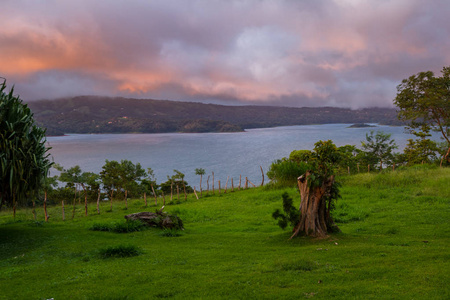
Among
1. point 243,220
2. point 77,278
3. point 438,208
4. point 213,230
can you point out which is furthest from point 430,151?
point 77,278

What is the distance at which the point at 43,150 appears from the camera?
537 inches

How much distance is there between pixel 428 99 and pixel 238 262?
32.5 metres

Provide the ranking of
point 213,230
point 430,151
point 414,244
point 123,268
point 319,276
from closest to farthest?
point 319,276 → point 123,268 → point 414,244 → point 213,230 → point 430,151

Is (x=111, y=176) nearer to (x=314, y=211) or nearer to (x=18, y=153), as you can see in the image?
(x=18, y=153)

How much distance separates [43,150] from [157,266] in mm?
9070

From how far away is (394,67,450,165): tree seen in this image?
105ft

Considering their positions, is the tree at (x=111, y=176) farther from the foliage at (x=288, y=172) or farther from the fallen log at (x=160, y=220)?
the fallen log at (x=160, y=220)

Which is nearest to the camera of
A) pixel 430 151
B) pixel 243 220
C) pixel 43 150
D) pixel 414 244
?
pixel 414 244

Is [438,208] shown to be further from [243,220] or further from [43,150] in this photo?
[43,150]

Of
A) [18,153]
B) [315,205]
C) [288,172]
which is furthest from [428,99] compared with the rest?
[18,153]

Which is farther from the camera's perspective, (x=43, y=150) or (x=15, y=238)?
(x=43, y=150)

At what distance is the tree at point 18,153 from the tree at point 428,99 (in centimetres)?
3482

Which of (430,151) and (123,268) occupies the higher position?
(430,151)

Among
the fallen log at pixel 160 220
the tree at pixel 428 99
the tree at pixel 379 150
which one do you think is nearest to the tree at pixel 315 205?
the fallen log at pixel 160 220
